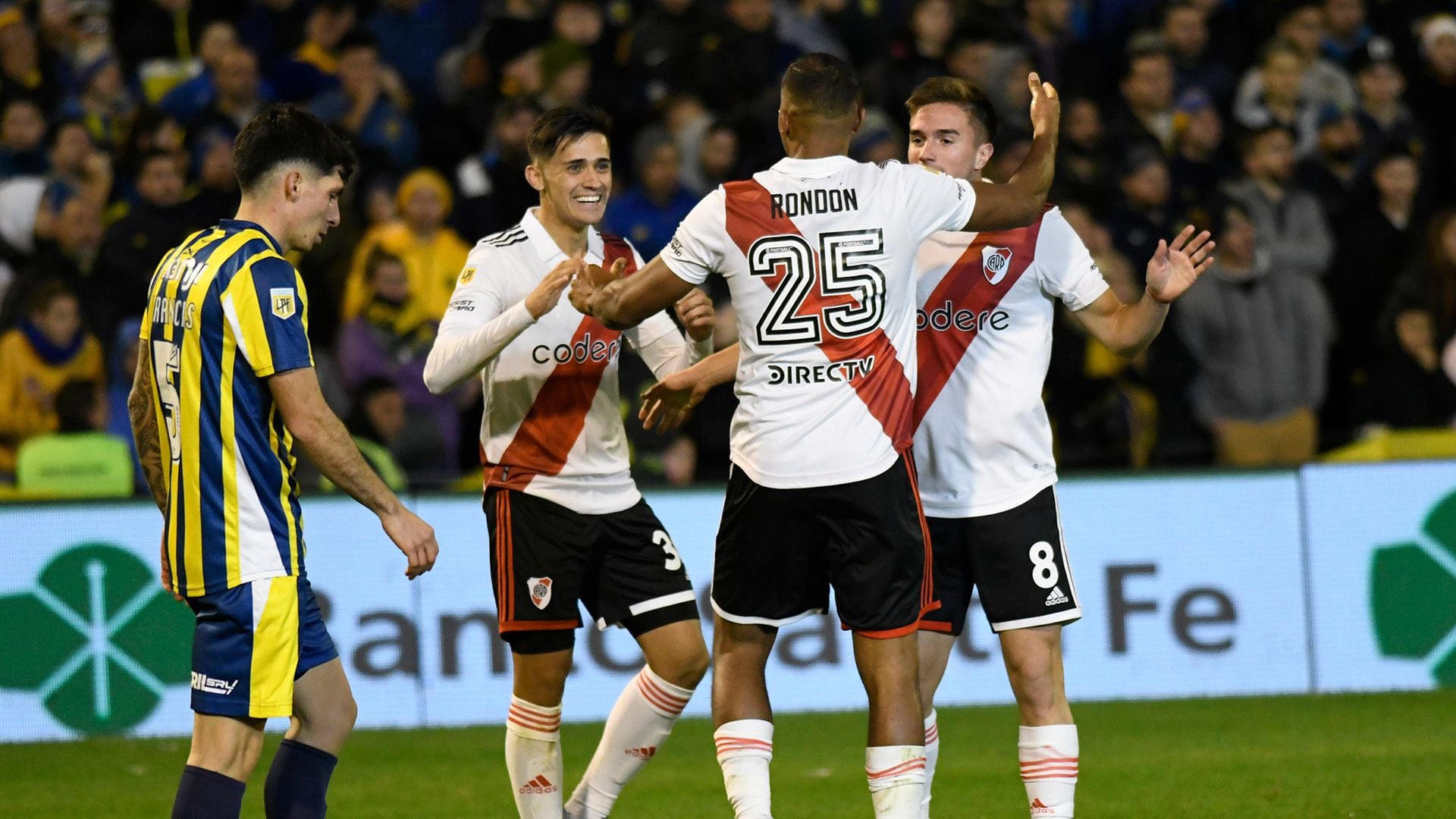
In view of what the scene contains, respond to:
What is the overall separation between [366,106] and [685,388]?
24.0ft

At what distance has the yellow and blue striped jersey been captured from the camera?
17.1 ft

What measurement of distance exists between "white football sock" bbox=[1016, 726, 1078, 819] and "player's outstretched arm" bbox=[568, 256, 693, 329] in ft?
5.93

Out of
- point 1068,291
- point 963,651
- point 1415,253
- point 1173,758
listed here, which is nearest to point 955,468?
point 1068,291

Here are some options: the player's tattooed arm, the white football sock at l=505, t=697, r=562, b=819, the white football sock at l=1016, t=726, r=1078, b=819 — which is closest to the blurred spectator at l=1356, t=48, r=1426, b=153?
the white football sock at l=1016, t=726, r=1078, b=819

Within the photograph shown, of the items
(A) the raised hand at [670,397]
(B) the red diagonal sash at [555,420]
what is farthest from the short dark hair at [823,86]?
(B) the red diagonal sash at [555,420]

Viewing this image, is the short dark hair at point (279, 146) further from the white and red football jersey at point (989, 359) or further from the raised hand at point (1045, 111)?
the raised hand at point (1045, 111)

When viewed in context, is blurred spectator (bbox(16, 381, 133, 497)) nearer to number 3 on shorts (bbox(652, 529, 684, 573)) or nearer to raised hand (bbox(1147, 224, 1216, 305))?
number 3 on shorts (bbox(652, 529, 684, 573))

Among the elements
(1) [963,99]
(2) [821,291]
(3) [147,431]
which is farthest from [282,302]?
(1) [963,99]

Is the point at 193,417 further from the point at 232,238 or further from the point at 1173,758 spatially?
the point at 1173,758

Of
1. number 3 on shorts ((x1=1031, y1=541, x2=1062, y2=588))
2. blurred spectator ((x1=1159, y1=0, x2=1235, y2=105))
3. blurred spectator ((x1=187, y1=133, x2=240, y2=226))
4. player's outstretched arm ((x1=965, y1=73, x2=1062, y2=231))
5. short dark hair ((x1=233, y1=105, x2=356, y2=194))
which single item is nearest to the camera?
short dark hair ((x1=233, y1=105, x2=356, y2=194))

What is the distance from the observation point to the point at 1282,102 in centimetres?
1409

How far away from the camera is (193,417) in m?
5.29

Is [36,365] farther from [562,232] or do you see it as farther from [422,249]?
[562,232]

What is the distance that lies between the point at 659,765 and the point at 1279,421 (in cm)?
526
